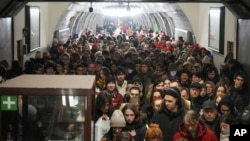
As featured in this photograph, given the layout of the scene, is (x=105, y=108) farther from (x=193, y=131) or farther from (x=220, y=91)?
(x=220, y=91)

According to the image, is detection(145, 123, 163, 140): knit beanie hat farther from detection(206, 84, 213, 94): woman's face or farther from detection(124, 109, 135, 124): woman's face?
detection(206, 84, 213, 94): woman's face

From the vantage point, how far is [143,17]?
38688 mm

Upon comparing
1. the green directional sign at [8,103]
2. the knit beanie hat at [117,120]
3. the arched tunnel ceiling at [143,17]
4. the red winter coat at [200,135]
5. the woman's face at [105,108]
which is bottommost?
the red winter coat at [200,135]

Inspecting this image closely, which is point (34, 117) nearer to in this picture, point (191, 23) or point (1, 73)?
point (1, 73)

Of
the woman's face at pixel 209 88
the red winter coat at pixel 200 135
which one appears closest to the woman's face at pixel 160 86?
the woman's face at pixel 209 88

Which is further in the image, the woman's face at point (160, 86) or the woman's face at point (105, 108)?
the woman's face at point (160, 86)

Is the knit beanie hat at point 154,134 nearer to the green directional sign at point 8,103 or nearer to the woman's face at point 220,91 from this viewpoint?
the green directional sign at point 8,103

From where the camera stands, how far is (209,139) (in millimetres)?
5664

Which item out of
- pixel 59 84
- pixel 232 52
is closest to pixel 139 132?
pixel 59 84

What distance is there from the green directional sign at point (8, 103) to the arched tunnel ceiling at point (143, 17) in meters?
16.4

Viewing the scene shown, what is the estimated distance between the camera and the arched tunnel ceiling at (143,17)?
76.2ft

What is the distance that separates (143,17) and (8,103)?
35398 millimetres

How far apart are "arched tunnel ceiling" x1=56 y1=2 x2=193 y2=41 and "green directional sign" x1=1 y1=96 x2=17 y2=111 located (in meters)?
16.4

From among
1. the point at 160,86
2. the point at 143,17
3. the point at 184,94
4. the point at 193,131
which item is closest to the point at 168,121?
the point at 193,131
